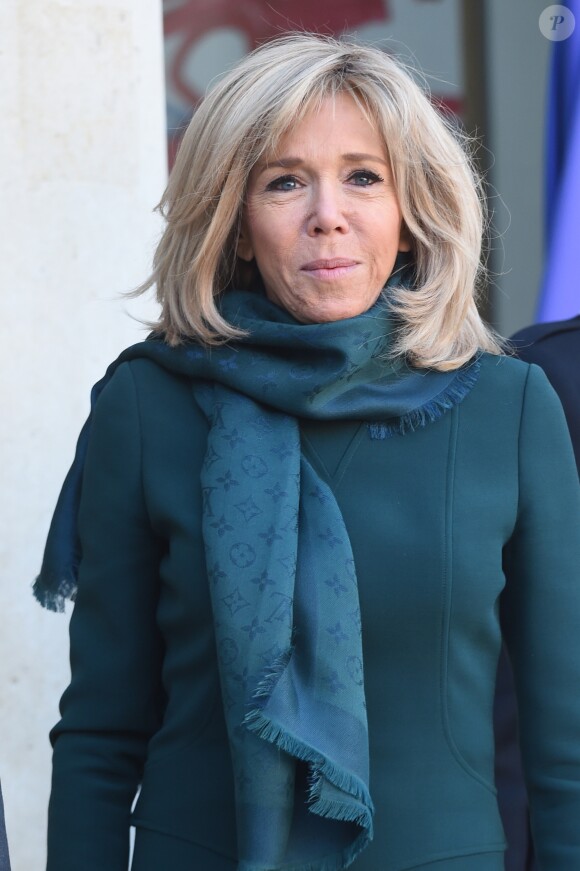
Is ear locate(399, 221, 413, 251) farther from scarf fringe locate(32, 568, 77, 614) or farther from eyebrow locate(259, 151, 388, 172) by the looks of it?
scarf fringe locate(32, 568, 77, 614)

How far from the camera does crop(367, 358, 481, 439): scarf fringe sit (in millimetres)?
2033

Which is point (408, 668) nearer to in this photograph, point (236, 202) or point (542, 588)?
point (542, 588)

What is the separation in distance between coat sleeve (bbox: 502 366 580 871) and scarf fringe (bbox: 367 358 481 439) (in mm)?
102

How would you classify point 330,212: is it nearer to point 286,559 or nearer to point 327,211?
point 327,211

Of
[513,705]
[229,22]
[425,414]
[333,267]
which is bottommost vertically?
[513,705]

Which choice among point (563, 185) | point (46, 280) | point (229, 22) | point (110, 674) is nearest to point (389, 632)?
point (110, 674)

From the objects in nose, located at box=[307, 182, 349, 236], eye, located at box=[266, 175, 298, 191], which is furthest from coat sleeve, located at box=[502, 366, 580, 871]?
eye, located at box=[266, 175, 298, 191]

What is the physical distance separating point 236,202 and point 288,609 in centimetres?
65

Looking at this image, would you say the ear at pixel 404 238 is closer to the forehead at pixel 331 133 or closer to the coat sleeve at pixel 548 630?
the forehead at pixel 331 133

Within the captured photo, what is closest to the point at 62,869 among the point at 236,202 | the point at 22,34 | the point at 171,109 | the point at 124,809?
the point at 124,809

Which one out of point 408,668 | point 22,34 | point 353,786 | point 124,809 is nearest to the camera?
point 353,786

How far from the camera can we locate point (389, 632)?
1938 millimetres

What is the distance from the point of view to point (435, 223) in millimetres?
2146

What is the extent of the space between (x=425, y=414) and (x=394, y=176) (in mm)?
364
